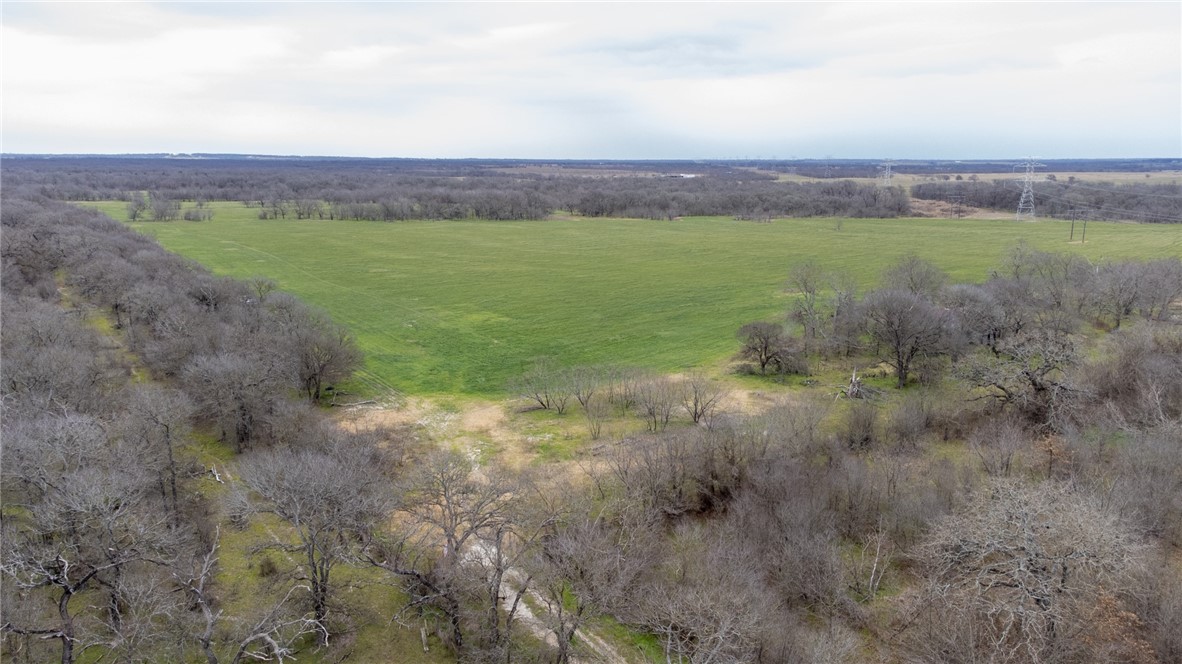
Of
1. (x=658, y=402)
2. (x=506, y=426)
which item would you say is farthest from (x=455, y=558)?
(x=658, y=402)

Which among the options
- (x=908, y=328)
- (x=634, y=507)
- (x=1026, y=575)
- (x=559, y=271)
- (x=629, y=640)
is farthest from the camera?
(x=559, y=271)

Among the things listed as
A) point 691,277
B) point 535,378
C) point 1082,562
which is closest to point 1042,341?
point 1082,562

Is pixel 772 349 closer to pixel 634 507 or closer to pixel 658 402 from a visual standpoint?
pixel 658 402

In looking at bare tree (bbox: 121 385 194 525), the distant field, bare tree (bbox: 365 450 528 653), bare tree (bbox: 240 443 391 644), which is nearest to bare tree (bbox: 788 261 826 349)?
the distant field

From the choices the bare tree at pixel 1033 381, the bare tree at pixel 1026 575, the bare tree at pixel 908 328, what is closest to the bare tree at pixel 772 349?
the bare tree at pixel 908 328

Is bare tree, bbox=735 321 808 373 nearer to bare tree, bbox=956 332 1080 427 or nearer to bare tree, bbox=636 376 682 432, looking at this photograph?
bare tree, bbox=636 376 682 432

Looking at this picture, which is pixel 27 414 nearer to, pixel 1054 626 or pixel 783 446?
pixel 783 446
